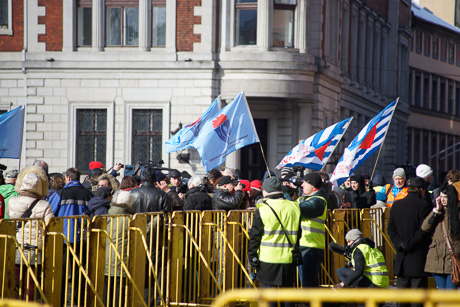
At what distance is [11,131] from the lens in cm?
1741

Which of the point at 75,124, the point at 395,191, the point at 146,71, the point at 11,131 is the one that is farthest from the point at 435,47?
the point at 11,131

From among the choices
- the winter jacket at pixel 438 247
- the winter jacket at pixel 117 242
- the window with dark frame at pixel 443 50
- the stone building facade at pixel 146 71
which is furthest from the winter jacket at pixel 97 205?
the window with dark frame at pixel 443 50

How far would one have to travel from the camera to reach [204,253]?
1069 cm

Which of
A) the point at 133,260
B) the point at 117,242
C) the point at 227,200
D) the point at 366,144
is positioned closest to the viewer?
the point at 117,242

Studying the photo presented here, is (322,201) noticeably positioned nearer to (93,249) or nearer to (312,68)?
(93,249)

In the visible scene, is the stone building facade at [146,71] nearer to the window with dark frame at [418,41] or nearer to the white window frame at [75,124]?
the white window frame at [75,124]

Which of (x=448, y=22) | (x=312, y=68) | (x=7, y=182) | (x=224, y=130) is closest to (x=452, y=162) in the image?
(x=448, y=22)

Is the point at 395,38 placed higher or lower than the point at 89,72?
higher

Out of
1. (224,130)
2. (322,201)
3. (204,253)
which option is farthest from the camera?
(224,130)

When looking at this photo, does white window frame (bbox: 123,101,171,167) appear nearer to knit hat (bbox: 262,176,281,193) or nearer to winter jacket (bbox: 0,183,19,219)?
winter jacket (bbox: 0,183,19,219)

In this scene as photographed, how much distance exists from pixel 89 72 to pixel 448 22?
149 ft

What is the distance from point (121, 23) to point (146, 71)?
1.86 metres

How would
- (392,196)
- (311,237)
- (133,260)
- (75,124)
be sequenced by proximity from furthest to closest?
(75,124)
(392,196)
(311,237)
(133,260)

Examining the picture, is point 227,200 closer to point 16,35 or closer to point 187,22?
point 187,22
